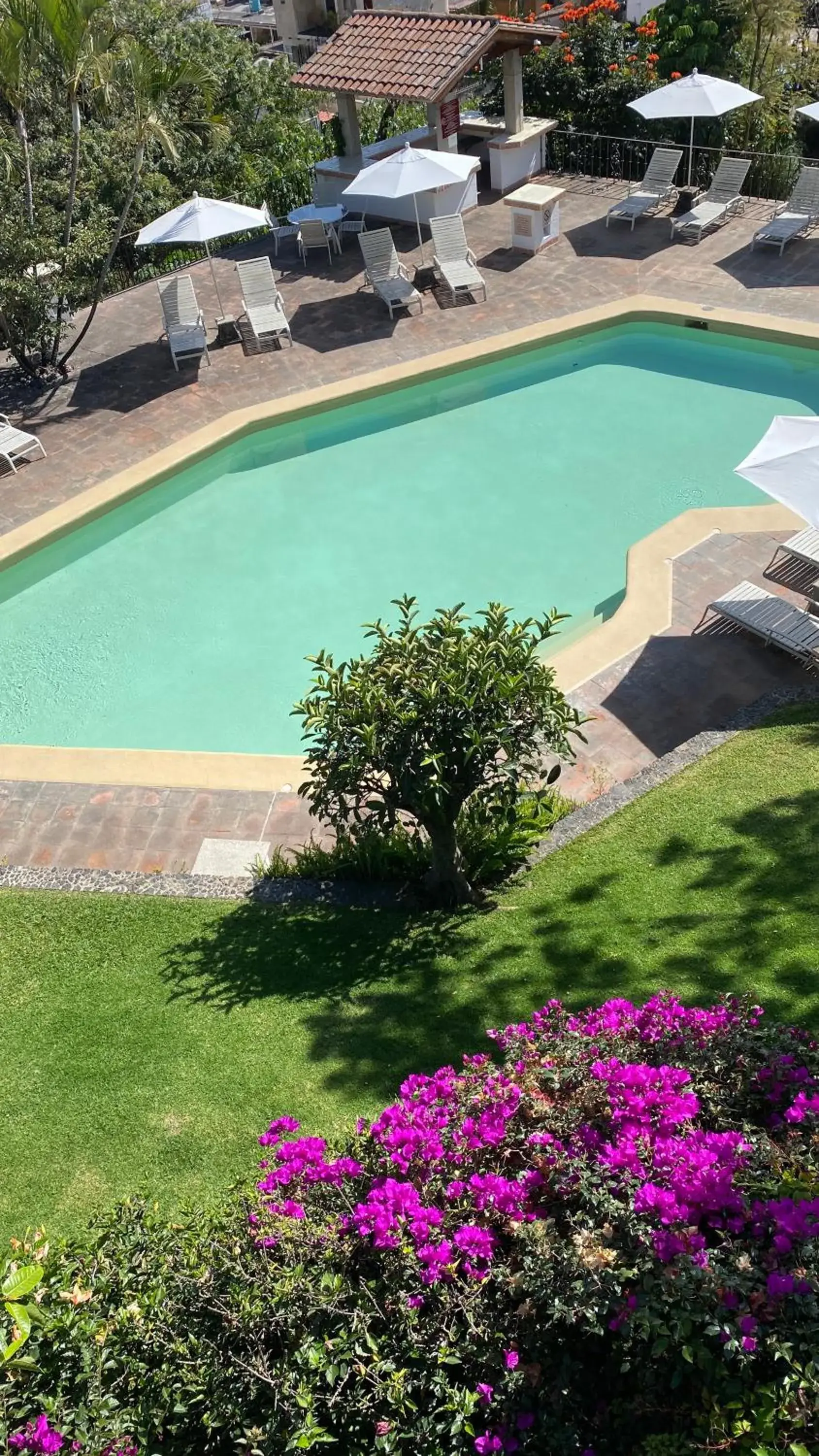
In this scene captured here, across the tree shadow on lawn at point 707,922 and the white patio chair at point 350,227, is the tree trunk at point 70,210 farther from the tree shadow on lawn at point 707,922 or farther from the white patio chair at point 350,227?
the tree shadow on lawn at point 707,922

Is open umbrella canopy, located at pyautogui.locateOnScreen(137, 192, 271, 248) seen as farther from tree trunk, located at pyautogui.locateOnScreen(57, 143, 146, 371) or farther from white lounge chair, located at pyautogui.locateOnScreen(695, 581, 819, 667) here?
white lounge chair, located at pyautogui.locateOnScreen(695, 581, 819, 667)

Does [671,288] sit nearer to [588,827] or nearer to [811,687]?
[811,687]

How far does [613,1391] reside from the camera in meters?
4.18

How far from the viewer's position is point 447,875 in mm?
8430

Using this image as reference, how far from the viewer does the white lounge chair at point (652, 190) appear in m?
20.3

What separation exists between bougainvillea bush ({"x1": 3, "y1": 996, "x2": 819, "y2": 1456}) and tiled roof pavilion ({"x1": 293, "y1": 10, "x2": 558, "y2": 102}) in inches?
784

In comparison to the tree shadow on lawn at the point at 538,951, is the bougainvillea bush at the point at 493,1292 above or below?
above

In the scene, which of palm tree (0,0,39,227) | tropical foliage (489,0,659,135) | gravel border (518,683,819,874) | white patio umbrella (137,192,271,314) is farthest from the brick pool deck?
palm tree (0,0,39,227)

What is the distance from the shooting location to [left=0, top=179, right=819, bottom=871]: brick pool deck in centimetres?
991

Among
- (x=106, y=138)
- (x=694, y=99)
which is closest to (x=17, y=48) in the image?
(x=106, y=138)

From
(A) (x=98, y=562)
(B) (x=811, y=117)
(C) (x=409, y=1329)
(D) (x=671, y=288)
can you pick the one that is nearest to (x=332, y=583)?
(A) (x=98, y=562)

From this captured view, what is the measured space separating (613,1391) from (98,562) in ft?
41.0

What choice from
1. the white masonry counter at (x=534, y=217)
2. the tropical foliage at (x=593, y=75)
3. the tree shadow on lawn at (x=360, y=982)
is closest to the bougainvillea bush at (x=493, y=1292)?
the tree shadow on lawn at (x=360, y=982)

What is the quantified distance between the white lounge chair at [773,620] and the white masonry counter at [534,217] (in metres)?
11.5
